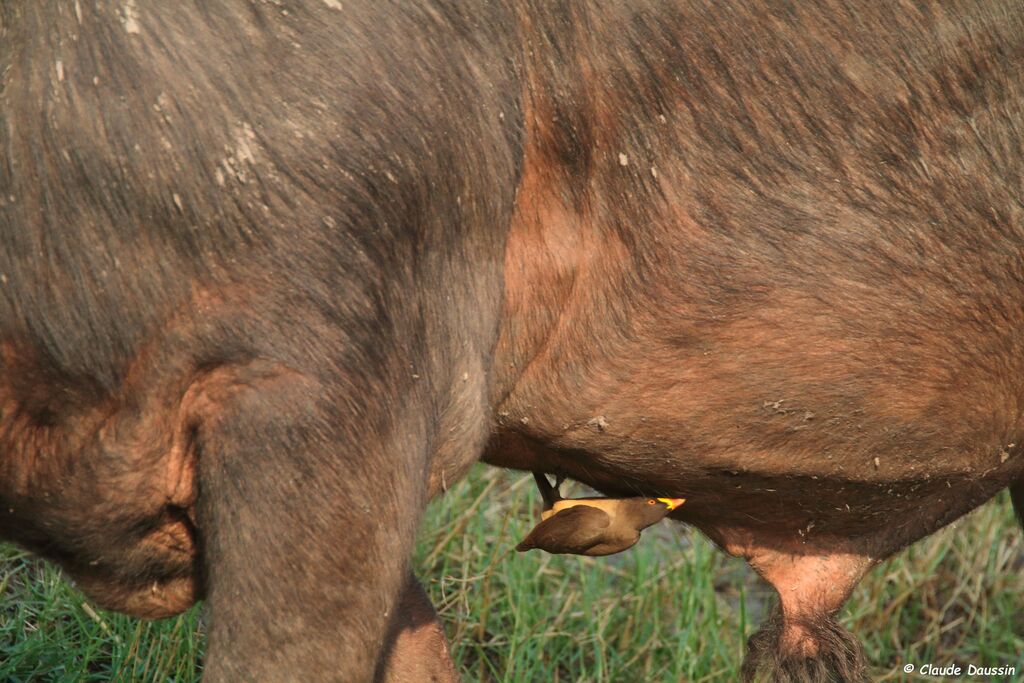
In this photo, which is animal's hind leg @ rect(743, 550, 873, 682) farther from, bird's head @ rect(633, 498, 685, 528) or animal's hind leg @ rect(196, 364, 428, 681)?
animal's hind leg @ rect(196, 364, 428, 681)

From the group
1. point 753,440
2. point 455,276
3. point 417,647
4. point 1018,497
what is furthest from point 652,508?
point 1018,497

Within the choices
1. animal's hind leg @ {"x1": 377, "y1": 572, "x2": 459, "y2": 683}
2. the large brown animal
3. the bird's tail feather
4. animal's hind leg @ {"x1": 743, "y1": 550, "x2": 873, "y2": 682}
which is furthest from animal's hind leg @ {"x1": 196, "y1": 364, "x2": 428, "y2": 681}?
animal's hind leg @ {"x1": 743, "y1": 550, "x2": 873, "y2": 682}

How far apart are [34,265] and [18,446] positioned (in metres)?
0.26

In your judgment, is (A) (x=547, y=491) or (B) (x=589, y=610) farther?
(B) (x=589, y=610)

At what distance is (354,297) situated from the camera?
193cm

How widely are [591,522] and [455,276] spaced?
0.72 meters

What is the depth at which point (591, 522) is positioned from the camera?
2.64m

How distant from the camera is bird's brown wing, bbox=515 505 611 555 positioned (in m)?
2.61

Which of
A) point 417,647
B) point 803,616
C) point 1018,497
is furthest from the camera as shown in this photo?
point 1018,497

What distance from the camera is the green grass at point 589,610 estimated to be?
128 inches

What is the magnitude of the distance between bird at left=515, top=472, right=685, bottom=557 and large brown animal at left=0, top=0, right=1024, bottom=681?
5cm

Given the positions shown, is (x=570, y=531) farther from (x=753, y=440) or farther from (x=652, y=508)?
(x=753, y=440)

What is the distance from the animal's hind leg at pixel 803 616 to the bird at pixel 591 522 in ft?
1.29

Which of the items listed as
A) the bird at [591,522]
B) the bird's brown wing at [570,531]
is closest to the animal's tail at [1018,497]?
the bird at [591,522]
